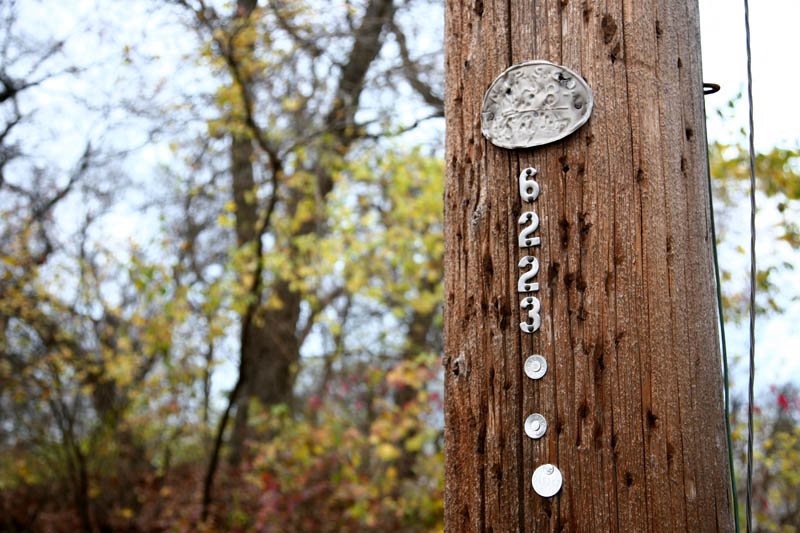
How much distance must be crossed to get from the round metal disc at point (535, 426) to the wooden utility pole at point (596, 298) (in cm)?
1

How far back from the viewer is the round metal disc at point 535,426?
1449 millimetres

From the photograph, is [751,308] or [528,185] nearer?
[528,185]

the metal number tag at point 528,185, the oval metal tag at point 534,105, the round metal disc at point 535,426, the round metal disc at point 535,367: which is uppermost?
the oval metal tag at point 534,105

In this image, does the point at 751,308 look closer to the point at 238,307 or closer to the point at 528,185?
the point at 528,185

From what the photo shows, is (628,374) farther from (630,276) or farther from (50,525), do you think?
(50,525)

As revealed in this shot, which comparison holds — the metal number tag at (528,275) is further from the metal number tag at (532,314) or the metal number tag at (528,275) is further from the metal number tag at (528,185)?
the metal number tag at (528,185)

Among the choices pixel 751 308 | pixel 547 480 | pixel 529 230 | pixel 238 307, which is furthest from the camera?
pixel 238 307

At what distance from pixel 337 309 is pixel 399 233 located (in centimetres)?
488

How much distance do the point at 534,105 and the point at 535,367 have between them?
59cm

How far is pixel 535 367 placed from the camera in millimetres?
1479

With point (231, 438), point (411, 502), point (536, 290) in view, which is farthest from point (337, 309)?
point (536, 290)

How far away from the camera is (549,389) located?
146 centimetres

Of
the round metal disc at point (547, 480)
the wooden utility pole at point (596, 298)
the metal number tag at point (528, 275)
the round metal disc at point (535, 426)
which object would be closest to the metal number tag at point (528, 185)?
the wooden utility pole at point (596, 298)

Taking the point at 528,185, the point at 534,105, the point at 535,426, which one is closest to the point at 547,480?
the point at 535,426
